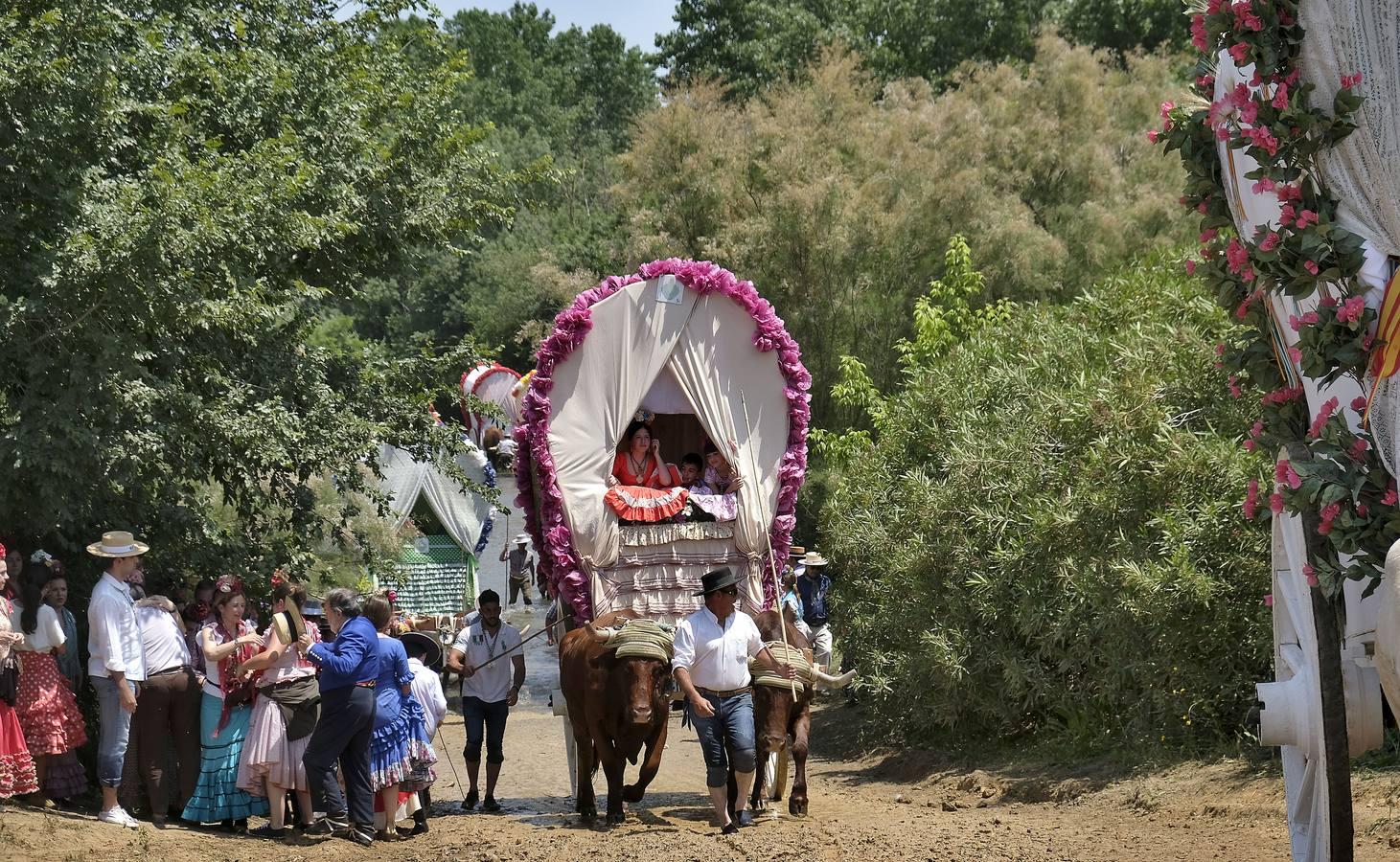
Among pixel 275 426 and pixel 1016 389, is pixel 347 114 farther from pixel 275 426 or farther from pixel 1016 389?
pixel 1016 389

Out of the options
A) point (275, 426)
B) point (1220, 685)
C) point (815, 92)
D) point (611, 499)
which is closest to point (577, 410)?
point (611, 499)

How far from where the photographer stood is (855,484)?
1555cm

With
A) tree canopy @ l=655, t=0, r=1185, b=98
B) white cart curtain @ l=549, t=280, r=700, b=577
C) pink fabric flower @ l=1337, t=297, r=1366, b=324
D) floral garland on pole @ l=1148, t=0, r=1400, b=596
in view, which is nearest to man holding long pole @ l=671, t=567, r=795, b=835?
white cart curtain @ l=549, t=280, r=700, b=577

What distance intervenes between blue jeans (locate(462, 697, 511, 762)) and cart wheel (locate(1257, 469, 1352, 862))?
6.41m

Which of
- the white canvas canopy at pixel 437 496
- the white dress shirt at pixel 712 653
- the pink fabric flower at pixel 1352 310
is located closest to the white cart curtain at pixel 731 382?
the white dress shirt at pixel 712 653

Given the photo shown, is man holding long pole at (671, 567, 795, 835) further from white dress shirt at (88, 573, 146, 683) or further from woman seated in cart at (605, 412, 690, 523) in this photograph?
white dress shirt at (88, 573, 146, 683)

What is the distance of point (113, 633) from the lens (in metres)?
9.24

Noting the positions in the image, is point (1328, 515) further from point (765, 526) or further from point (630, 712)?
point (765, 526)

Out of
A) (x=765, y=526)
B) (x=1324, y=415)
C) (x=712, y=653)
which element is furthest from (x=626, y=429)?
(x=1324, y=415)

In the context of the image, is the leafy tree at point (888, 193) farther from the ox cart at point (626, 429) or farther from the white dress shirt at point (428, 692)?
the white dress shirt at point (428, 692)

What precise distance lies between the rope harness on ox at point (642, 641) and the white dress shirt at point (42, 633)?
11.4 feet

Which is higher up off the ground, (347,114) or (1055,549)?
(347,114)

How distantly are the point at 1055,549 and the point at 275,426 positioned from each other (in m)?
5.98

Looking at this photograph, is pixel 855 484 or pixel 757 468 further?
pixel 855 484
